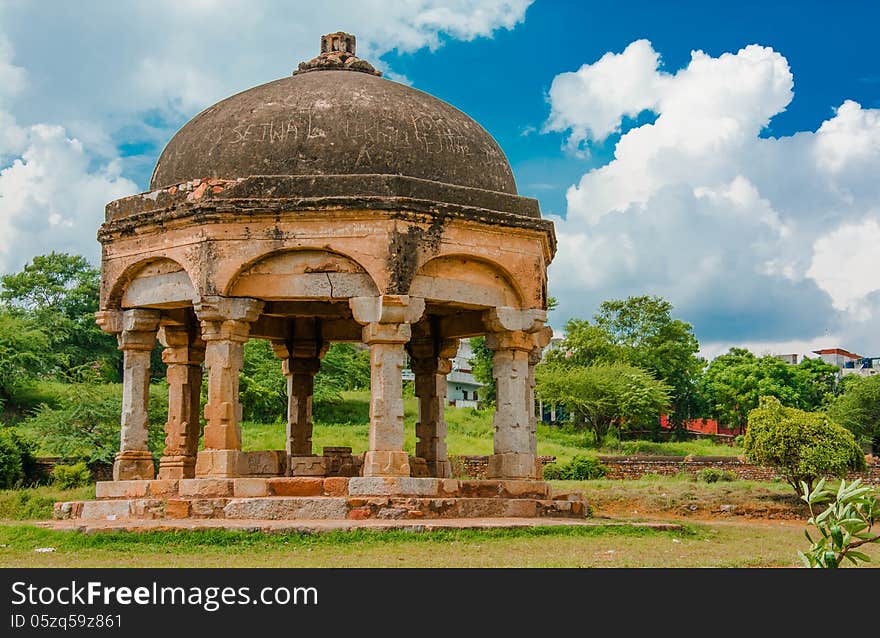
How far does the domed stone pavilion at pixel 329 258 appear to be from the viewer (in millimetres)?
13445

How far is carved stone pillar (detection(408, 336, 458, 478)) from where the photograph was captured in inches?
703

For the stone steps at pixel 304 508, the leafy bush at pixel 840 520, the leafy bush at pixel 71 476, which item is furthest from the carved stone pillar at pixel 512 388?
the leafy bush at pixel 71 476

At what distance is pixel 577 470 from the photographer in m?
31.7

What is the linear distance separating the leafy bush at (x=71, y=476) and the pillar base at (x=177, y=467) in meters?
9.33

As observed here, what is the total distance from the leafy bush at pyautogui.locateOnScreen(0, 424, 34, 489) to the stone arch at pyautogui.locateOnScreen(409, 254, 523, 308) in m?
14.6

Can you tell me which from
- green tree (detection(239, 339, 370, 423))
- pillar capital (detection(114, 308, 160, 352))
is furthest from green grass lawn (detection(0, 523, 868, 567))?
green tree (detection(239, 339, 370, 423))

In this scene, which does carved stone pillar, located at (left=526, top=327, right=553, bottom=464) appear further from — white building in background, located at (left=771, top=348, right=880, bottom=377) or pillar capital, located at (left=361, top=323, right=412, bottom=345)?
white building in background, located at (left=771, top=348, right=880, bottom=377)

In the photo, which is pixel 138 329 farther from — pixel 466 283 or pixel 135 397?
pixel 466 283

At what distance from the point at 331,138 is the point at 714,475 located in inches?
736

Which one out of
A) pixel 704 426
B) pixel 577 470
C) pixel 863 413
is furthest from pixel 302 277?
pixel 704 426

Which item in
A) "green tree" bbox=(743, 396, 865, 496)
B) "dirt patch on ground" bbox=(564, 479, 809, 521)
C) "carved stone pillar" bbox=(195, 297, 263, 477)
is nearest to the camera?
"carved stone pillar" bbox=(195, 297, 263, 477)

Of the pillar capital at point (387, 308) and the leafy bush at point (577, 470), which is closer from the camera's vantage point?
the pillar capital at point (387, 308)

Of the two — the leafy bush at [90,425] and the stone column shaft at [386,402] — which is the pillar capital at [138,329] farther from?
the leafy bush at [90,425]

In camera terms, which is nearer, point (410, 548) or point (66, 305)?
point (410, 548)
